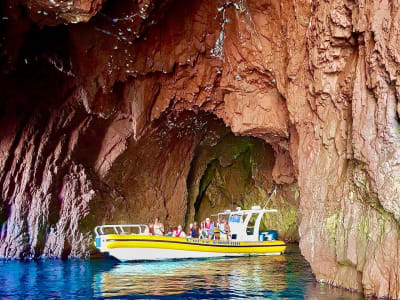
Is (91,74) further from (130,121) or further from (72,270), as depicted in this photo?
(72,270)

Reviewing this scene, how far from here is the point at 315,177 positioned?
12.6 metres

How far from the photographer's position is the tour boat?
1794 centimetres

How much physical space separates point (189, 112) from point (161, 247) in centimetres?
576

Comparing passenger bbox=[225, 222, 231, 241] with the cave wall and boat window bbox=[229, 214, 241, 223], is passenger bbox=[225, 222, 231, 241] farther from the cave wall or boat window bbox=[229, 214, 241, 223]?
the cave wall

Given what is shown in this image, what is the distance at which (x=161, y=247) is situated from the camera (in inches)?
725

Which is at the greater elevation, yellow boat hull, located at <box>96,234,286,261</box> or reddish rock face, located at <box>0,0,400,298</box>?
reddish rock face, located at <box>0,0,400,298</box>

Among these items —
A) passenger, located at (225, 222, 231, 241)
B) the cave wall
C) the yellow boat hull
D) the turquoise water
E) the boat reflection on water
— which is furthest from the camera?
the cave wall

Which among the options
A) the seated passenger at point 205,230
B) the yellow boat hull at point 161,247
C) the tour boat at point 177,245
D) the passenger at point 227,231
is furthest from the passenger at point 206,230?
the yellow boat hull at point 161,247

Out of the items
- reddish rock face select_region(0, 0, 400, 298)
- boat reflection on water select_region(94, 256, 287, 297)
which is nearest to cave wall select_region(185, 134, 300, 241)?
reddish rock face select_region(0, 0, 400, 298)

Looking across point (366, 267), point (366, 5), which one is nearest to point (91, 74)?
point (366, 5)

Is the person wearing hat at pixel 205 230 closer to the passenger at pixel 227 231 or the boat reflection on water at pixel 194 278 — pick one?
the passenger at pixel 227 231

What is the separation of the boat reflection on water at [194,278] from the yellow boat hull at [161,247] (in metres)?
0.47

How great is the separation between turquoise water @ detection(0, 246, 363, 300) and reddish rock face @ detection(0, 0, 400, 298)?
130 centimetres

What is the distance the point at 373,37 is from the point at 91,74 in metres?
10.7
